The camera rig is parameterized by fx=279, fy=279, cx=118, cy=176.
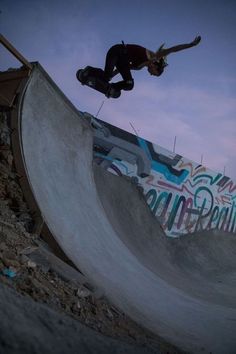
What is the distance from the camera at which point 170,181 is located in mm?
12156

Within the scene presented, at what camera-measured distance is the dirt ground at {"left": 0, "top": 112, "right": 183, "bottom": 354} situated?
2424mm

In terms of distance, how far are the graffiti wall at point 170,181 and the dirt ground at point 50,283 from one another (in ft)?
22.9

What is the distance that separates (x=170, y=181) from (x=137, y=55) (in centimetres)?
767

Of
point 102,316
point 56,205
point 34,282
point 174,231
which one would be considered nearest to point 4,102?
point 56,205

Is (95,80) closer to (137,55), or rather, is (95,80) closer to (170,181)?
(137,55)

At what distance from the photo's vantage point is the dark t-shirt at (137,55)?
201 inches

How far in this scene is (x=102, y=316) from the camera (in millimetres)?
2703

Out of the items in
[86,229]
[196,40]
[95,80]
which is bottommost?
[86,229]

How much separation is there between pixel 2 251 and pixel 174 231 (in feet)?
33.3

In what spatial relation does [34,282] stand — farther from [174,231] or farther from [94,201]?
[174,231]

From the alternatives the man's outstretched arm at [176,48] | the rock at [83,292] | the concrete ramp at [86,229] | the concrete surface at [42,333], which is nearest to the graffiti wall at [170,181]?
the concrete ramp at [86,229]

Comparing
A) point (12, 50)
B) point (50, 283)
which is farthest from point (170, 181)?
point (50, 283)

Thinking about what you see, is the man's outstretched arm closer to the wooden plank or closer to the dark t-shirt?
the dark t-shirt

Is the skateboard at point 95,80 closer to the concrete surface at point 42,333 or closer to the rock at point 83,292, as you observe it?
the rock at point 83,292
